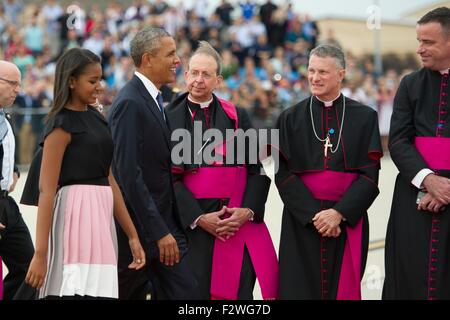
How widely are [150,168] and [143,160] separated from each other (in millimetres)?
68

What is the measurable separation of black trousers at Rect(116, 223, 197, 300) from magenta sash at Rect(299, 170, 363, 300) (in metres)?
1.16

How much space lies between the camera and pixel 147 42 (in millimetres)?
5742

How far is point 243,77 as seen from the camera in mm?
19578

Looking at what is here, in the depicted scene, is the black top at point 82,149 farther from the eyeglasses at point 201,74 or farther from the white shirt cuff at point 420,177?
the white shirt cuff at point 420,177

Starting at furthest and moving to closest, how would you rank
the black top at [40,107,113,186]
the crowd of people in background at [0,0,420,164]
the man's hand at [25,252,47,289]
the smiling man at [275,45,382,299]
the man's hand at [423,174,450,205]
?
the crowd of people in background at [0,0,420,164] → the smiling man at [275,45,382,299] → the man's hand at [423,174,450,205] → the black top at [40,107,113,186] → the man's hand at [25,252,47,289]

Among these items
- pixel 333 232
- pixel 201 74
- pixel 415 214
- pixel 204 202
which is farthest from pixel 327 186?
pixel 201 74

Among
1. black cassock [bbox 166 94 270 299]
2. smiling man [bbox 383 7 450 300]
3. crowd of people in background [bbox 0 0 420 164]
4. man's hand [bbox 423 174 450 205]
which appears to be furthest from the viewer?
crowd of people in background [bbox 0 0 420 164]

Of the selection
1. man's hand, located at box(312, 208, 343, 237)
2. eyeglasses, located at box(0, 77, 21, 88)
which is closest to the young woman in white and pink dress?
eyeglasses, located at box(0, 77, 21, 88)

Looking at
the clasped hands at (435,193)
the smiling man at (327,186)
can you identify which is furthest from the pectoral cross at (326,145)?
the clasped hands at (435,193)

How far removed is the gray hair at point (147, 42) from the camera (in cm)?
573

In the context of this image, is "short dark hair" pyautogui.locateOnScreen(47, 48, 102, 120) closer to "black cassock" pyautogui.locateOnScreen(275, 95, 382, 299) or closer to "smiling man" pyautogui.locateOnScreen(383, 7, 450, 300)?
"black cassock" pyautogui.locateOnScreen(275, 95, 382, 299)

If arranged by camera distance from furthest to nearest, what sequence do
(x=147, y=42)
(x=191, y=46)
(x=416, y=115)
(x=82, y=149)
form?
(x=191, y=46) < (x=416, y=115) < (x=147, y=42) < (x=82, y=149)

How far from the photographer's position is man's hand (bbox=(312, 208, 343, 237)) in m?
6.26

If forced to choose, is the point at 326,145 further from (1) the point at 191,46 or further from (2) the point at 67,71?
(1) the point at 191,46
